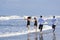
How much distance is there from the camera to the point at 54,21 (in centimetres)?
2830

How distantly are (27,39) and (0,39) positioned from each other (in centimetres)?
233

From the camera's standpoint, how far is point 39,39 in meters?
21.8

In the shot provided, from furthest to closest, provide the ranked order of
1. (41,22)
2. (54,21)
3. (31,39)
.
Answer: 1. (54,21)
2. (41,22)
3. (31,39)

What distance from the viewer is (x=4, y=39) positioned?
71.7 feet

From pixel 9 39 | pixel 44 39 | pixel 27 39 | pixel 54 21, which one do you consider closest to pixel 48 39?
pixel 44 39

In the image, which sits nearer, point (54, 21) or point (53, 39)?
point (53, 39)

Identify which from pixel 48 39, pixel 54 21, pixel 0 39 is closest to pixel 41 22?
pixel 54 21

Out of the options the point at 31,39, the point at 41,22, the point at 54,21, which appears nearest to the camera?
the point at 31,39

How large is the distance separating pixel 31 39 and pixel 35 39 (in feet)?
1.34

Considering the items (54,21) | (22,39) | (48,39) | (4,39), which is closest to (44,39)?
(48,39)

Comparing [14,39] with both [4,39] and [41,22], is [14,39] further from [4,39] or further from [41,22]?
[41,22]

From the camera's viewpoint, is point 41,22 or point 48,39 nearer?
point 48,39

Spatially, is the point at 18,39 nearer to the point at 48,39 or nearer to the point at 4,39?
the point at 4,39

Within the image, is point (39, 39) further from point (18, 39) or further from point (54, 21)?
point (54, 21)
